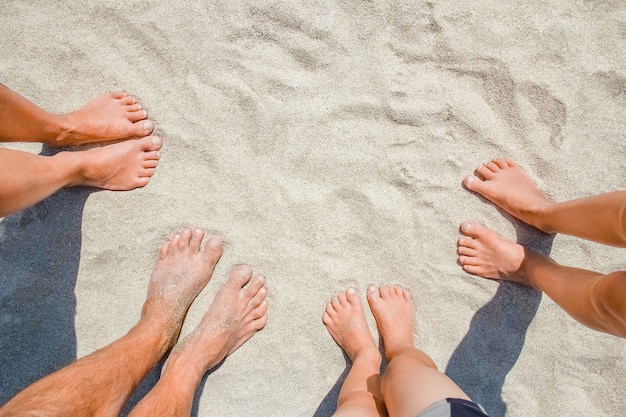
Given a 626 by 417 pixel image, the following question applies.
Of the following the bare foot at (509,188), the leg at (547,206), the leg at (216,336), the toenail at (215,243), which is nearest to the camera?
the leg at (547,206)

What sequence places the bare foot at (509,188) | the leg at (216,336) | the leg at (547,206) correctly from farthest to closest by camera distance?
the bare foot at (509,188) < the leg at (216,336) < the leg at (547,206)

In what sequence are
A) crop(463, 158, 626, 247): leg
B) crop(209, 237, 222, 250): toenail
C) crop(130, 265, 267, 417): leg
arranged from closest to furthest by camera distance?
crop(463, 158, 626, 247): leg < crop(130, 265, 267, 417): leg < crop(209, 237, 222, 250): toenail

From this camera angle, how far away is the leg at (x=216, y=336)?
72.8 inches

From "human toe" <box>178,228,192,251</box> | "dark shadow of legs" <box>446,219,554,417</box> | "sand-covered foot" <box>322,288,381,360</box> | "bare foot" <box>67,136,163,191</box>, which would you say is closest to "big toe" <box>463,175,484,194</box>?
"dark shadow of legs" <box>446,219,554,417</box>

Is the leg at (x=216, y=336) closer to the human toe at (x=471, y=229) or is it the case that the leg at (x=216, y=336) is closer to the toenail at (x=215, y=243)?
the toenail at (x=215, y=243)

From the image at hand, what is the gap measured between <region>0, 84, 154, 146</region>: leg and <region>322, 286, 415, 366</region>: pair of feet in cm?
118

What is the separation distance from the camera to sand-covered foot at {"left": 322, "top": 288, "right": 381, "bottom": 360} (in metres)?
2.02

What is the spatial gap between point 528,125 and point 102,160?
1.87 m

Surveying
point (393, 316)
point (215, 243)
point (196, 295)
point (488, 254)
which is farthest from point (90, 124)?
point (488, 254)

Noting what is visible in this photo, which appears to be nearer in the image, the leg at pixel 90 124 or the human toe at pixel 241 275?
the leg at pixel 90 124

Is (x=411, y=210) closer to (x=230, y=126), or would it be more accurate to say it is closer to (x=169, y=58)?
(x=230, y=126)

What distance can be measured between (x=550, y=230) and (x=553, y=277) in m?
Result: 0.25

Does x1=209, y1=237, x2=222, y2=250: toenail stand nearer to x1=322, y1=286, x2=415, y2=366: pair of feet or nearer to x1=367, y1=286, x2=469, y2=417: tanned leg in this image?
x1=322, y1=286, x2=415, y2=366: pair of feet

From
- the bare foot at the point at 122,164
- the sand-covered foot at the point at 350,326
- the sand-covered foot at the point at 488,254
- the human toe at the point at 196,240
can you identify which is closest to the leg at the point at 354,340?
the sand-covered foot at the point at 350,326
